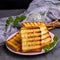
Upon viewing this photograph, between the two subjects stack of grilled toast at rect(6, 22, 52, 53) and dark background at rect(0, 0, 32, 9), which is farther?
dark background at rect(0, 0, 32, 9)

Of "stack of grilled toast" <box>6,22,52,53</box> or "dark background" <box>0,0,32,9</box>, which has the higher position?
"stack of grilled toast" <box>6,22,52,53</box>

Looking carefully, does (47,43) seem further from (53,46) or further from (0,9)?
(0,9)

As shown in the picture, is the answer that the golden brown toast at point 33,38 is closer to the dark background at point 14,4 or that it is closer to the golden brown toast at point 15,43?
the golden brown toast at point 15,43

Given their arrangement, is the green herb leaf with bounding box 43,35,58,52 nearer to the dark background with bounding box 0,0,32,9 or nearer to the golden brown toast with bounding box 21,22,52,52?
the golden brown toast with bounding box 21,22,52,52

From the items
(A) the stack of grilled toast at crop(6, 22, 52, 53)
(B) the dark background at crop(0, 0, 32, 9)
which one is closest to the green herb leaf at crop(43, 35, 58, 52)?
(A) the stack of grilled toast at crop(6, 22, 52, 53)

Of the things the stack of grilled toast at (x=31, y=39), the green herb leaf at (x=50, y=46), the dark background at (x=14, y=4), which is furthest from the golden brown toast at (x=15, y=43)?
the dark background at (x=14, y=4)

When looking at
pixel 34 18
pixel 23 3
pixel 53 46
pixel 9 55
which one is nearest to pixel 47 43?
pixel 53 46

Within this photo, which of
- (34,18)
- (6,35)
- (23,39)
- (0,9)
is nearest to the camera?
(23,39)

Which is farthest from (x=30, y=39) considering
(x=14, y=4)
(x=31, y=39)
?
(x=14, y=4)

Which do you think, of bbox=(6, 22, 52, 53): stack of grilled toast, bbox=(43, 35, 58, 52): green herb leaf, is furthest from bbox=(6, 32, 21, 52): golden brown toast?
bbox=(43, 35, 58, 52): green herb leaf

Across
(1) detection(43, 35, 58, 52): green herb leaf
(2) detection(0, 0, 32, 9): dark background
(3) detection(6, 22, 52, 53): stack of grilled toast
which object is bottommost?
(2) detection(0, 0, 32, 9): dark background

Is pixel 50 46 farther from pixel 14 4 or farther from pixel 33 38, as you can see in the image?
pixel 14 4
